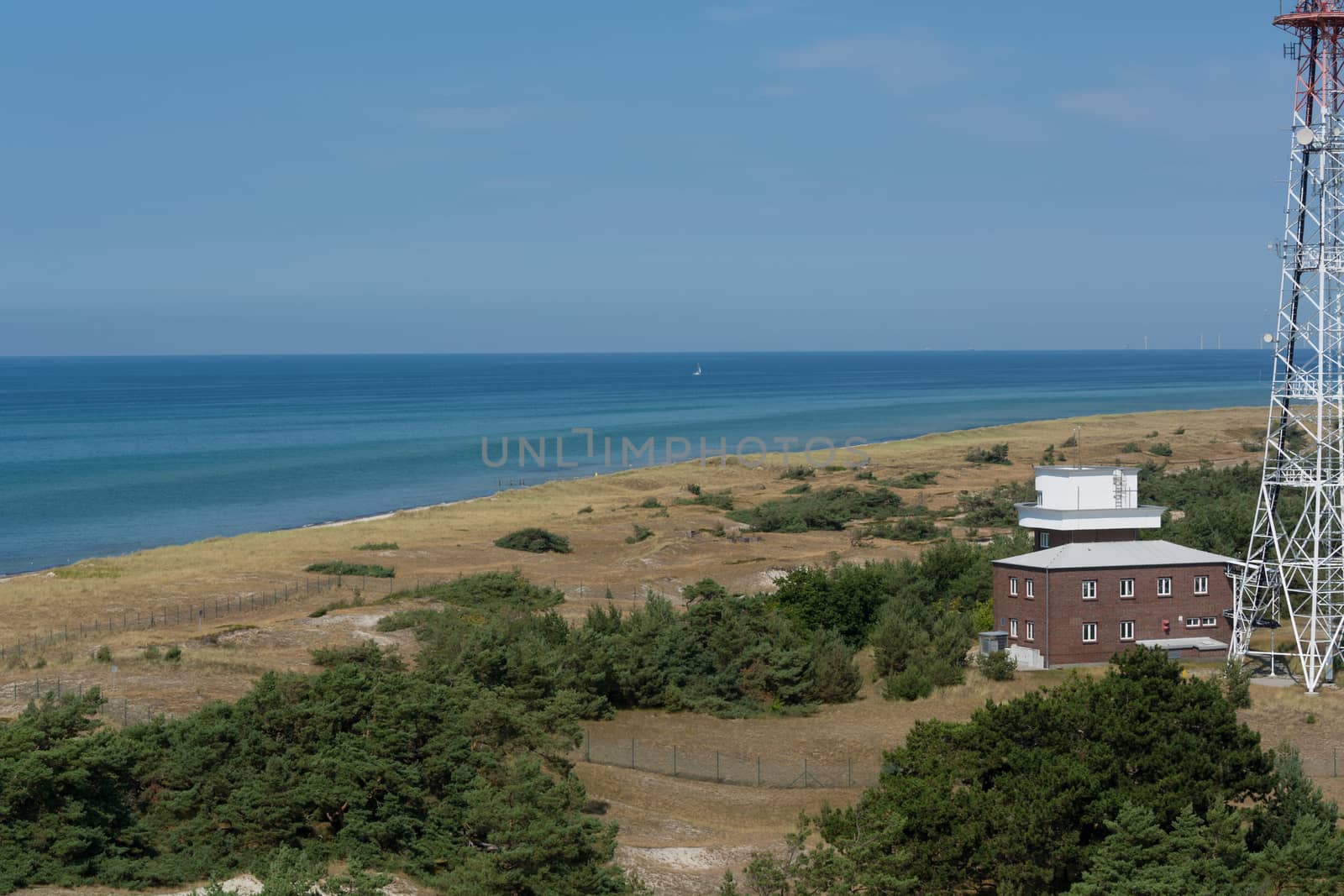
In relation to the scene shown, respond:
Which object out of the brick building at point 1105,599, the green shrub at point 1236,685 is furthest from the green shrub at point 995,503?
the green shrub at point 1236,685

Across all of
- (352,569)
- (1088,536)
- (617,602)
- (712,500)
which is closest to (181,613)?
(352,569)

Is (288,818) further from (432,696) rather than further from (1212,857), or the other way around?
(1212,857)

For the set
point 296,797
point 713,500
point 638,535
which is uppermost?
point 296,797

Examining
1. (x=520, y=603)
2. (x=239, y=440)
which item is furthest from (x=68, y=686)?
(x=239, y=440)

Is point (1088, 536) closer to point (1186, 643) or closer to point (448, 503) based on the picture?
point (1186, 643)

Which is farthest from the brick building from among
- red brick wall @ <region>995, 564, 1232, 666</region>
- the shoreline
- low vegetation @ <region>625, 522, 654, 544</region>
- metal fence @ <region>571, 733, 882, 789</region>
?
the shoreline

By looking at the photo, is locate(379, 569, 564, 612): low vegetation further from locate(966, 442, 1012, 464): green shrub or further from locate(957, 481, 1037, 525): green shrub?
locate(966, 442, 1012, 464): green shrub
